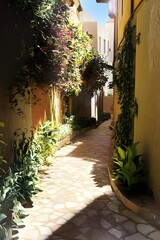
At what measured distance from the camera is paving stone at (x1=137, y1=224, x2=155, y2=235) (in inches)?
164

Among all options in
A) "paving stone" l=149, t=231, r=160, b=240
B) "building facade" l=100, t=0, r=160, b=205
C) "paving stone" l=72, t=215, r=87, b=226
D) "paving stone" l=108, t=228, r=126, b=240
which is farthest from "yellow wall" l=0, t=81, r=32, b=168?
"paving stone" l=149, t=231, r=160, b=240

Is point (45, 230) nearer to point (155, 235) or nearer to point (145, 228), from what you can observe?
point (145, 228)

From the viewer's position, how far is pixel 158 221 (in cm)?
424

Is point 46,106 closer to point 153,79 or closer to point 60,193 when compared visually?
point 60,193

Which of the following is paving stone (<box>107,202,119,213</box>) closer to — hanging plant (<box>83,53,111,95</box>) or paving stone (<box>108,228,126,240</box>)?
paving stone (<box>108,228,126,240</box>)

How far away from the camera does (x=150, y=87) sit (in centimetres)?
520

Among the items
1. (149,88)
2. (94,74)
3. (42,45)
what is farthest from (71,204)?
(94,74)

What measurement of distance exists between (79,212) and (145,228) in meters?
1.17

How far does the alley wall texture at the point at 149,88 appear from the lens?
15.8ft

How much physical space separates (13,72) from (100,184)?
311 centimetres

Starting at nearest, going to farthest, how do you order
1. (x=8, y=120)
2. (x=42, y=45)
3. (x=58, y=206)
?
(x=58, y=206) < (x=42, y=45) < (x=8, y=120)

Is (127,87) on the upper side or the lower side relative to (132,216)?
upper

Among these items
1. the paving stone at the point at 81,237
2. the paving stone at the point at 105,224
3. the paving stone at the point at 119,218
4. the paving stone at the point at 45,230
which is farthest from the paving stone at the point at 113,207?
the paving stone at the point at 45,230

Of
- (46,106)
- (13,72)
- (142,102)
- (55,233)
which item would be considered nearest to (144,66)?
(142,102)
